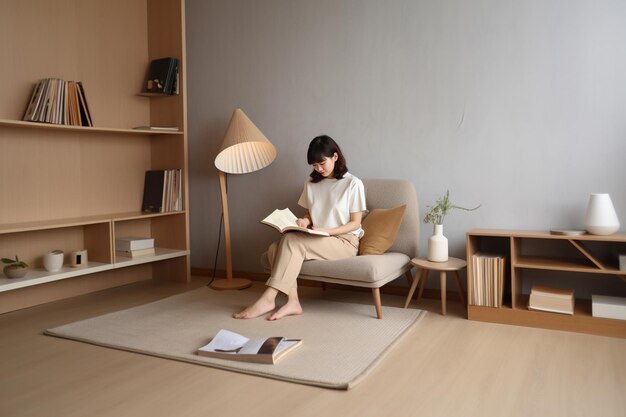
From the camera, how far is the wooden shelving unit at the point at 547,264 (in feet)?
9.29

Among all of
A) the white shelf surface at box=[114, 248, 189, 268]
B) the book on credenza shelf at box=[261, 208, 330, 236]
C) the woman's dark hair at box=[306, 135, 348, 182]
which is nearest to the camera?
the book on credenza shelf at box=[261, 208, 330, 236]

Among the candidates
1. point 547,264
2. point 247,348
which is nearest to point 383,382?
point 247,348

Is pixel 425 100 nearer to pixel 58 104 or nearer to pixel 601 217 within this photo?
pixel 601 217

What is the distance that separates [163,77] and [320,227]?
1801 mm

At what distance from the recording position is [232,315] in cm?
321

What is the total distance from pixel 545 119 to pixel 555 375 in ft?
5.30

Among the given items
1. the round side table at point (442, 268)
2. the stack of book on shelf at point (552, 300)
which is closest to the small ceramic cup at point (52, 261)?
the round side table at point (442, 268)

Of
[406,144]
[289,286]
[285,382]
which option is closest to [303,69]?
[406,144]

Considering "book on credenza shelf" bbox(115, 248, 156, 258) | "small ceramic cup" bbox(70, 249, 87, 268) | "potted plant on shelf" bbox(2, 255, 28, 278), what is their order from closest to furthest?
"potted plant on shelf" bbox(2, 255, 28, 278), "small ceramic cup" bbox(70, 249, 87, 268), "book on credenza shelf" bbox(115, 248, 156, 258)

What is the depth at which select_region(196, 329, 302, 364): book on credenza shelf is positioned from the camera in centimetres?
240

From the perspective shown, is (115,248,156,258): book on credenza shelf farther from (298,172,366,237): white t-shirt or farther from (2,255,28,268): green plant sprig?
(298,172,366,237): white t-shirt

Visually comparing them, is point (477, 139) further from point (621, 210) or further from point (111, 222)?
point (111, 222)

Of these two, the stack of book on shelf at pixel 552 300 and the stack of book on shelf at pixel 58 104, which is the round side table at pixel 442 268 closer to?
the stack of book on shelf at pixel 552 300

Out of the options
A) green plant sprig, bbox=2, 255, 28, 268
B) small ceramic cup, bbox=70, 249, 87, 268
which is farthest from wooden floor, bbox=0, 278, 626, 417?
small ceramic cup, bbox=70, 249, 87, 268
